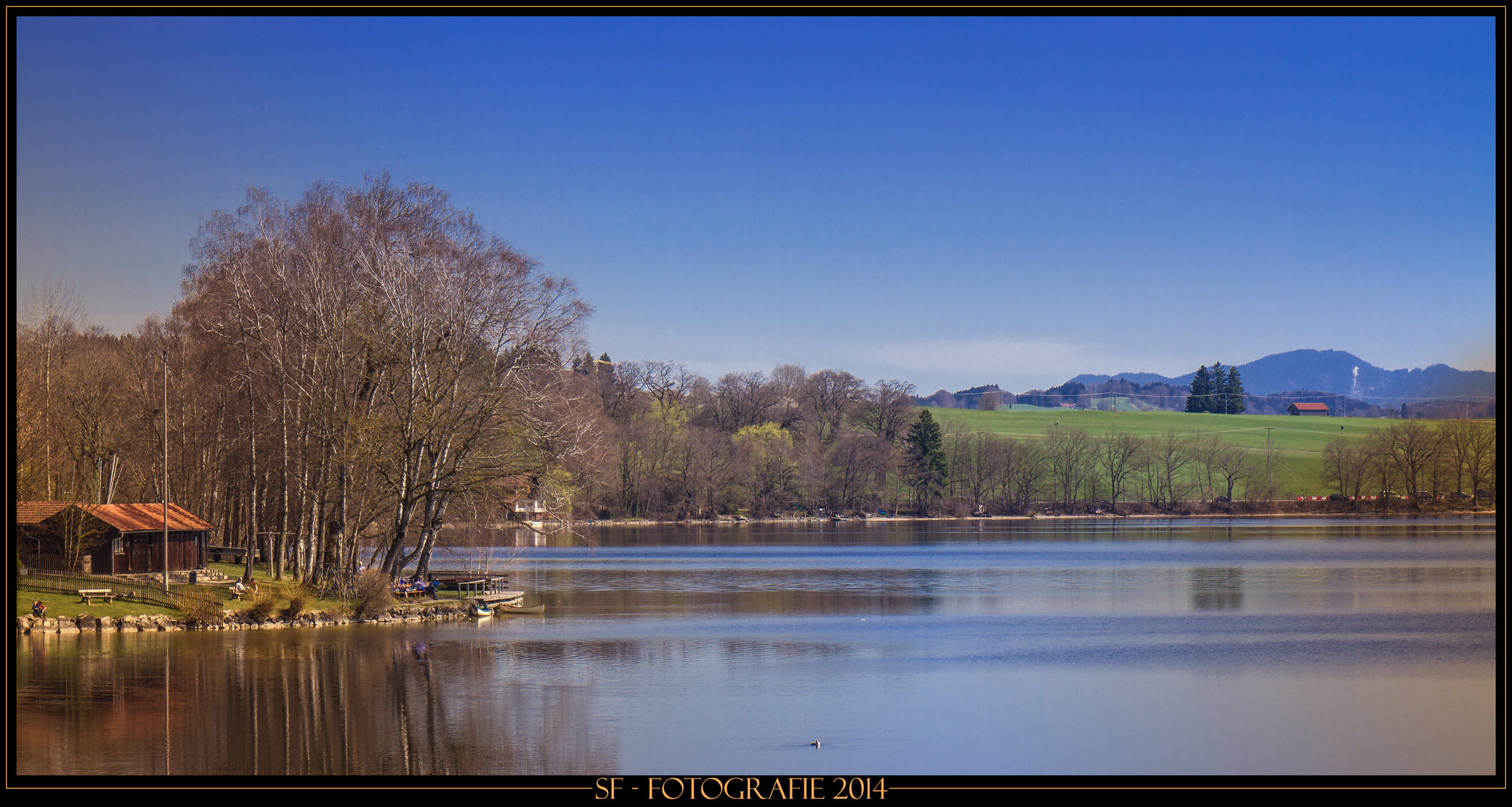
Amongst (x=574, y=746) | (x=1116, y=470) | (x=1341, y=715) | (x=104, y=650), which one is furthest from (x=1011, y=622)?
(x=1116, y=470)

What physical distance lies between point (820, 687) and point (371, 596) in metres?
16.8

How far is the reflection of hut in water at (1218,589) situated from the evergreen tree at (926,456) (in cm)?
6759

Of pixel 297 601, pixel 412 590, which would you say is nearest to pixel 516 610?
pixel 412 590

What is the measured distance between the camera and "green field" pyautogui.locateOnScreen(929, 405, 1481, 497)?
126688 mm

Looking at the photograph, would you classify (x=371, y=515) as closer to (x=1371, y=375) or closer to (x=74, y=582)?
(x=74, y=582)

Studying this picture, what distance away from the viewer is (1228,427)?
493 feet

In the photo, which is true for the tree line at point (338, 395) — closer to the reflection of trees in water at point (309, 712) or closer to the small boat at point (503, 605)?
the small boat at point (503, 605)

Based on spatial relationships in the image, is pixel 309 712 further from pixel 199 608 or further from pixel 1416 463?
pixel 1416 463

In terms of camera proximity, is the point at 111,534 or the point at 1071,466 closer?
the point at 111,534

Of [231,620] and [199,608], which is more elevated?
[199,608]

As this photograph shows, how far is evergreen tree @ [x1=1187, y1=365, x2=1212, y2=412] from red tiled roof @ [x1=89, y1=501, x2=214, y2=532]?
536 feet

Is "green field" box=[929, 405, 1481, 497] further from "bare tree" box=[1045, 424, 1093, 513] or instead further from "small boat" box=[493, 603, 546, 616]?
"small boat" box=[493, 603, 546, 616]

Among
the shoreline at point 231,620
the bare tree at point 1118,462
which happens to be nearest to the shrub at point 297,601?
the shoreline at point 231,620

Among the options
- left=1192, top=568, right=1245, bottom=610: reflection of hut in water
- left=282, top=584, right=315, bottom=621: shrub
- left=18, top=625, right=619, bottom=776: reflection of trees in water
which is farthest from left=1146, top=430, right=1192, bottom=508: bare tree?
left=18, top=625, right=619, bottom=776: reflection of trees in water
